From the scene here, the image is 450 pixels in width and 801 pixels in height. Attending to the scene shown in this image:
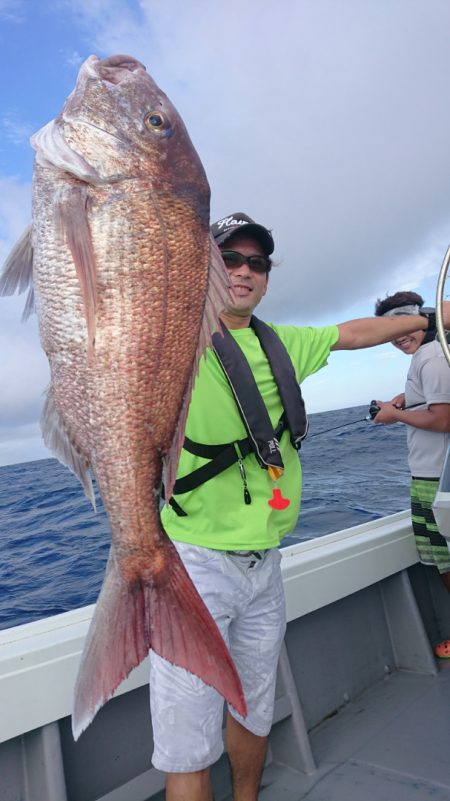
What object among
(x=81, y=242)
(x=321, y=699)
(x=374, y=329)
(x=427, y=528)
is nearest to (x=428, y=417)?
(x=427, y=528)

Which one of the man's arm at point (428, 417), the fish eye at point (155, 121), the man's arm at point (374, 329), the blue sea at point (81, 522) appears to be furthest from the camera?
the blue sea at point (81, 522)

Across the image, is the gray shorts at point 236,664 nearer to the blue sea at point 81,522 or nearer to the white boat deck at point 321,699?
the white boat deck at point 321,699

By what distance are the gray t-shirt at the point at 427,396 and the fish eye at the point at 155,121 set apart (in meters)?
2.94

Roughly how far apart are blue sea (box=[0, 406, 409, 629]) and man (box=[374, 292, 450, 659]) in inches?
62.9

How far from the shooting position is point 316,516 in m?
9.10

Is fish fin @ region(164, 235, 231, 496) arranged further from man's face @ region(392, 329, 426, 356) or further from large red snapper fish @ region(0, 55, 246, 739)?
man's face @ region(392, 329, 426, 356)

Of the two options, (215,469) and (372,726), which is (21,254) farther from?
(372,726)

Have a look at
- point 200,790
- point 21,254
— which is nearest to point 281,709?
point 200,790

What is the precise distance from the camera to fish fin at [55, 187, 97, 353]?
1.33m

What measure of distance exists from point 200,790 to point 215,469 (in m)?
1.10

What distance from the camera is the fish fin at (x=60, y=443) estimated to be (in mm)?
1489

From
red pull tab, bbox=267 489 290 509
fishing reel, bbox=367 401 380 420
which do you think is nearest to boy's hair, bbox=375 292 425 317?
fishing reel, bbox=367 401 380 420

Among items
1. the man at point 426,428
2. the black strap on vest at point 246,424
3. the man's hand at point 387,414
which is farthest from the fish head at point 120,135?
the man's hand at point 387,414

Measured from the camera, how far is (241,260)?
247cm
